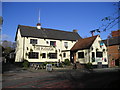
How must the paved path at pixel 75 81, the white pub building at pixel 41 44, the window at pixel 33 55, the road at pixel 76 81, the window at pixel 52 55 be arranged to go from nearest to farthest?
the road at pixel 76 81
the paved path at pixel 75 81
the window at pixel 33 55
the white pub building at pixel 41 44
the window at pixel 52 55

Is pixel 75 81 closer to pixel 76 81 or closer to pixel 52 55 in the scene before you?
pixel 76 81

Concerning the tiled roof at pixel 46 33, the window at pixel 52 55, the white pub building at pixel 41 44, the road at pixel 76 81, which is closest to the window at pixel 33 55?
the white pub building at pixel 41 44

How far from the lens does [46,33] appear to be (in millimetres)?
36719

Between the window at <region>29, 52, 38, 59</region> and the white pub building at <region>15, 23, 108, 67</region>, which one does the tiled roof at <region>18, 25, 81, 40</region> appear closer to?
the white pub building at <region>15, 23, 108, 67</region>

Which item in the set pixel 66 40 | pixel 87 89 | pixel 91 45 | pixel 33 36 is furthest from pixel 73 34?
pixel 87 89

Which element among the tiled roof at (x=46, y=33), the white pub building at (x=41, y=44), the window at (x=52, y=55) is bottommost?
the window at (x=52, y=55)

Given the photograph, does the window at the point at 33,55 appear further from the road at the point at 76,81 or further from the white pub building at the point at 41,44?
the road at the point at 76,81

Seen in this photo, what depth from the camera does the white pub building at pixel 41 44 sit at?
3228cm

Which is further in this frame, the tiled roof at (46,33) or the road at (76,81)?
the tiled roof at (46,33)

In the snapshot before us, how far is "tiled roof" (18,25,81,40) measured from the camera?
33.7 meters

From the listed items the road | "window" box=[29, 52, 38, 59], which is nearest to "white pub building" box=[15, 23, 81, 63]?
"window" box=[29, 52, 38, 59]

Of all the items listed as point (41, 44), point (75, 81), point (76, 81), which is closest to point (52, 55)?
point (41, 44)

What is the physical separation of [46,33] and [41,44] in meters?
4.00

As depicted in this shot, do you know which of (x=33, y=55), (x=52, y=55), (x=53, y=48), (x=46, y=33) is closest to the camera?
(x=33, y=55)
